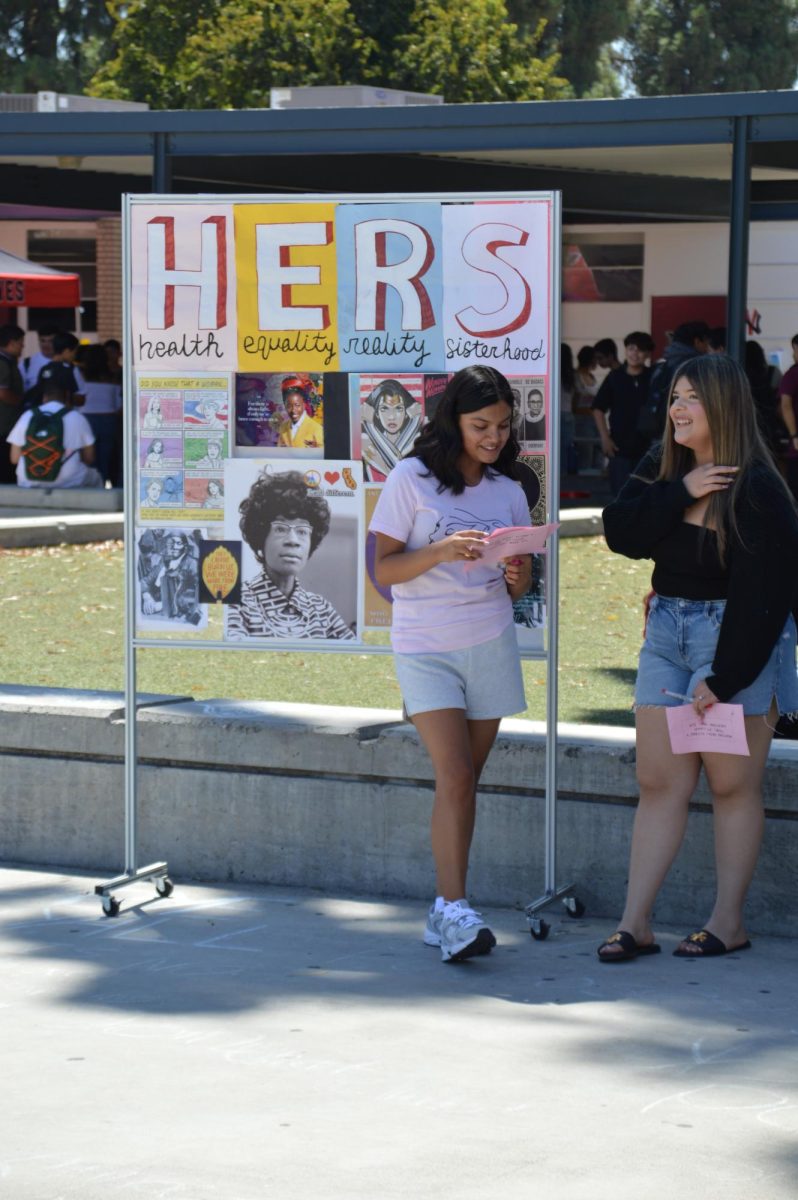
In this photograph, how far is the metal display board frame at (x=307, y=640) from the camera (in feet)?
18.1

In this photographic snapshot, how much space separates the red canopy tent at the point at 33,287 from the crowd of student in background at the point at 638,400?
518 cm

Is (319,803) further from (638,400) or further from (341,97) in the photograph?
(341,97)

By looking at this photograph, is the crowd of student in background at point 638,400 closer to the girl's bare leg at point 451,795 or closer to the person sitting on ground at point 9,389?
the girl's bare leg at point 451,795

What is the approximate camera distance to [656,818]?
5.24m

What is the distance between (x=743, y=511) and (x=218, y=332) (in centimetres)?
179

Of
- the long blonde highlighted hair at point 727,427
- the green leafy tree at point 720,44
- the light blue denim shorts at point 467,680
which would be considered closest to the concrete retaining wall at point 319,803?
the light blue denim shorts at point 467,680

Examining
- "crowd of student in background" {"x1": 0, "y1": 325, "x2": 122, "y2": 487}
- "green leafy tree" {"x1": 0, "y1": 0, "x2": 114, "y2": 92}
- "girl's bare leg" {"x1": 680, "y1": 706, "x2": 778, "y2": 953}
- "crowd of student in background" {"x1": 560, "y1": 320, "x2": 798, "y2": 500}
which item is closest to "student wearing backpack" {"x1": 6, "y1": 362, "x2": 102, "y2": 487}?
"crowd of student in background" {"x1": 0, "y1": 325, "x2": 122, "y2": 487}

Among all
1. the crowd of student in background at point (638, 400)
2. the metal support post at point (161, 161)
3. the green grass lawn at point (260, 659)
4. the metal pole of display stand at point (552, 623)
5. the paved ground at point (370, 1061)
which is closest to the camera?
the paved ground at point (370, 1061)

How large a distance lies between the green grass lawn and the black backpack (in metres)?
3.70

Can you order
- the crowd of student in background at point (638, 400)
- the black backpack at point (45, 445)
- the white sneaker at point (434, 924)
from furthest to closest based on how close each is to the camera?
the black backpack at point (45, 445), the crowd of student in background at point (638, 400), the white sneaker at point (434, 924)

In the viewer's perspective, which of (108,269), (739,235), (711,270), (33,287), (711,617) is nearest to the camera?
(711,617)

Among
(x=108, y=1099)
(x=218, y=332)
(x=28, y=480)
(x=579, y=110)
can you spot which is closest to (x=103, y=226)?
(x=28, y=480)

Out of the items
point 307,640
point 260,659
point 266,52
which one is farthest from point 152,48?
point 307,640

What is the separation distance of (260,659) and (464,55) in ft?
88.8
